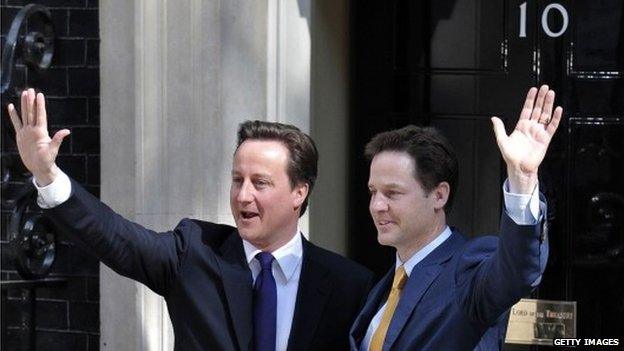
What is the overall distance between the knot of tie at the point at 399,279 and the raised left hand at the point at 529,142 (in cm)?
60

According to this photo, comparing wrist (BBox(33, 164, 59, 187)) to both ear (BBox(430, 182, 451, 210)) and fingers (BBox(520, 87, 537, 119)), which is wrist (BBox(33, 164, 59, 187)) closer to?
ear (BBox(430, 182, 451, 210))

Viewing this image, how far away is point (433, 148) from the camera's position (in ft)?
13.7

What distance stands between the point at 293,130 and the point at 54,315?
226 cm

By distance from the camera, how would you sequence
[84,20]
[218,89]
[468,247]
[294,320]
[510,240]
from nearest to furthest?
1. [510,240]
2. [468,247]
3. [294,320]
4. [218,89]
5. [84,20]

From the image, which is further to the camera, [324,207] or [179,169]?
[324,207]

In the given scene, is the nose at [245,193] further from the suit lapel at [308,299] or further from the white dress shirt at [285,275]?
the suit lapel at [308,299]

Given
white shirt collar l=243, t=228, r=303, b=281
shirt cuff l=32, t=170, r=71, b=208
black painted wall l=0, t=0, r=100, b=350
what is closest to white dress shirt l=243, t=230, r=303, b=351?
white shirt collar l=243, t=228, r=303, b=281

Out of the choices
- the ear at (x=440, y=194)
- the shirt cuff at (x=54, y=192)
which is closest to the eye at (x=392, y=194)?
the ear at (x=440, y=194)

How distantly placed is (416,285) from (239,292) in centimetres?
67

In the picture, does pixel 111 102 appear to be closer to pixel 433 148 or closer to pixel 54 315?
pixel 54 315

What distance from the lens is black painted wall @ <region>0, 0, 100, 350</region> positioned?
6402 mm

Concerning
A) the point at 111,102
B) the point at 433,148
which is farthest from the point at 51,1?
the point at 433,148

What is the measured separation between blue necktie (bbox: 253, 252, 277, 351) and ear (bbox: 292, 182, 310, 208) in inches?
7.9

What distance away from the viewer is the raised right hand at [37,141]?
13.4 feet
